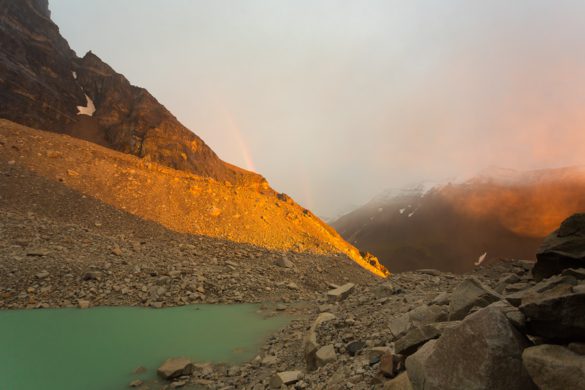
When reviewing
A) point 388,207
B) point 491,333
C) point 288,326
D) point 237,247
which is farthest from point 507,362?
point 388,207

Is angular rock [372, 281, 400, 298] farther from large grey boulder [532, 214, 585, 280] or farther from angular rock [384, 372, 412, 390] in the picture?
angular rock [384, 372, 412, 390]

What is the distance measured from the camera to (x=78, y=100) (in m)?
47.9

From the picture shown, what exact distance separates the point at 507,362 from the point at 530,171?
14408 centimetres

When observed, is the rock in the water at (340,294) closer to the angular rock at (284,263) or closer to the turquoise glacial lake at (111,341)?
the turquoise glacial lake at (111,341)

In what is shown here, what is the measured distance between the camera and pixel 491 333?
13.5 feet

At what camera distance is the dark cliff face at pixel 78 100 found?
137 feet

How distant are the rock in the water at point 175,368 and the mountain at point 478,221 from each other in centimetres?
8828

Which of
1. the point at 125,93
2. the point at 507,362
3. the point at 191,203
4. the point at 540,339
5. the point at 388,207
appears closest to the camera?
the point at 507,362

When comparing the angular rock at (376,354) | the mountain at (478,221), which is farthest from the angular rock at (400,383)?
the mountain at (478,221)

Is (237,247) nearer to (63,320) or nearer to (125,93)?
(63,320)

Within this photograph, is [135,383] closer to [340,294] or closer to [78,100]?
[340,294]

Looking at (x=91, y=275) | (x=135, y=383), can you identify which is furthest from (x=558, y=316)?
(x=91, y=275)

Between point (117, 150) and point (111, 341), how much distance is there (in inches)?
1467

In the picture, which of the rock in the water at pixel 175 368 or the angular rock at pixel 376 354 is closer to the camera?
the angular rock at pixel 376 354
